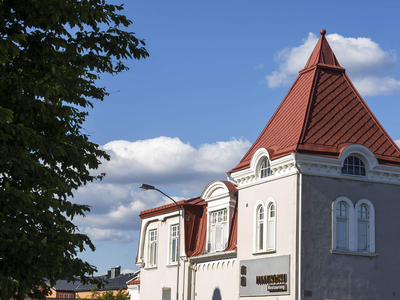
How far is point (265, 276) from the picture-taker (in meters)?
22.0

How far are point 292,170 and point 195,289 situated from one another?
9.81 meters

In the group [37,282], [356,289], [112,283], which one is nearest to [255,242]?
[356,289]

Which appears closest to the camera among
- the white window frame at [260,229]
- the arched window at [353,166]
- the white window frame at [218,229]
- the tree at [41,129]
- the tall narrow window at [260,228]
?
the tree at [41,129]

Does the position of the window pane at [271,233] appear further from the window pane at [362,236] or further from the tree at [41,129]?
the tree at [41,129]

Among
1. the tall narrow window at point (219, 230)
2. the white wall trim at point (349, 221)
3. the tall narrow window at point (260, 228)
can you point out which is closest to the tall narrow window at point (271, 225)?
the tall narrow window at point (260, 228)

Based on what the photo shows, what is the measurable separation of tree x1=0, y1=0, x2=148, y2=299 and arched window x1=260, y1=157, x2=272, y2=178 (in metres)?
10.1

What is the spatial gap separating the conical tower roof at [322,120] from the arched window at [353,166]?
631 mm

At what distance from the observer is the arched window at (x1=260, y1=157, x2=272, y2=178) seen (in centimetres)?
2285

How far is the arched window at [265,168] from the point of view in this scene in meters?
22.8

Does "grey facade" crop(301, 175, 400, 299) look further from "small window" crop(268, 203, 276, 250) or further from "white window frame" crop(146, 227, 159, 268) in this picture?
"white window frame" crop(146, 227, 159, 268)

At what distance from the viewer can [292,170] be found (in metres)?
21.1

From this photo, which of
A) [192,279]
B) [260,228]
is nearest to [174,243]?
[192,279]

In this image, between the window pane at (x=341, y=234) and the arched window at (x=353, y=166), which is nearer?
the window pane at (x=341, y=234)

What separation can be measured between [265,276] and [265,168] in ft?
13.7
